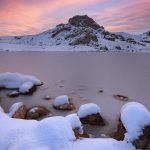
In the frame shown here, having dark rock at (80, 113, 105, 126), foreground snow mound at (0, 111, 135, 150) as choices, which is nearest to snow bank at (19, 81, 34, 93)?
dark rock at (80, 113, 105, 126)

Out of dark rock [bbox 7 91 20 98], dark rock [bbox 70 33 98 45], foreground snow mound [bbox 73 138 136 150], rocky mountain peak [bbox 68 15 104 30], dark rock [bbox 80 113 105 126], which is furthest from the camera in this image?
rocky mountain peak [bbox 68 15 104 30]

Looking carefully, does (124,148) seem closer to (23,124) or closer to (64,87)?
(23,124)

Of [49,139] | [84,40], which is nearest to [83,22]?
[84,40]

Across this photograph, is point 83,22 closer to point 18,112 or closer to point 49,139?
point 18,112

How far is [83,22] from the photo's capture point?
557 ft

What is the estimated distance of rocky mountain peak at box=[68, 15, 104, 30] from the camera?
547ft

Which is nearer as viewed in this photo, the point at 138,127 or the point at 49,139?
the point at 49,139

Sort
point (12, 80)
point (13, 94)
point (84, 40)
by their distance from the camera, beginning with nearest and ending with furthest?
point (13, 94), point (12, 80), point (84, 40)

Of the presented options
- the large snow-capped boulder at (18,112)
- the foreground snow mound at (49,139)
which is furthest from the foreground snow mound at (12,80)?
the foreground snow mound at (49,139)

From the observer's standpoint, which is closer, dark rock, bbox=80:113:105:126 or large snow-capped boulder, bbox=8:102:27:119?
dark rock, bbox=80:113:105:126

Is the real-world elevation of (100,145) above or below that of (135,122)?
below

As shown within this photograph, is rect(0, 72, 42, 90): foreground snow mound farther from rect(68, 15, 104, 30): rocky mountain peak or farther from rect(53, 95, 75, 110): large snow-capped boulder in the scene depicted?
rect(68, 15, 104, 30): rocky mountain peak

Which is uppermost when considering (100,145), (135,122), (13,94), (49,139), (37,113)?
(135,122)

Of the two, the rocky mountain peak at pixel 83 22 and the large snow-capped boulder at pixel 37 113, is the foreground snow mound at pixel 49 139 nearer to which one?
the large snow-capped boulder at pixel 37 113
